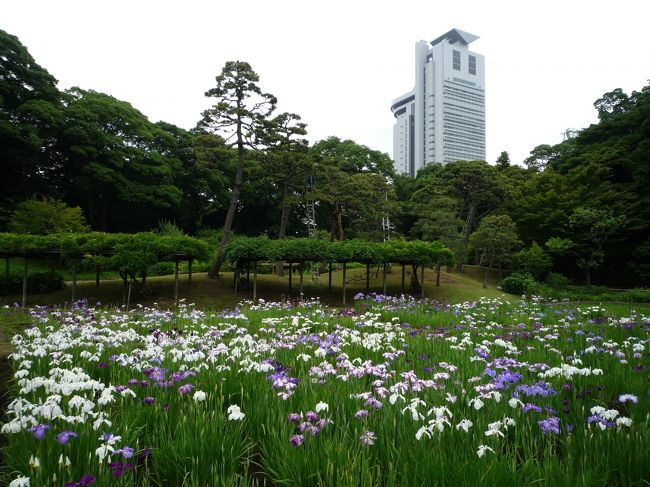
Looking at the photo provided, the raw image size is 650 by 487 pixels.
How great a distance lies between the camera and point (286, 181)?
28.8 meters

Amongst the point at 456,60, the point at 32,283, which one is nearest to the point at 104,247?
the point at 32,283

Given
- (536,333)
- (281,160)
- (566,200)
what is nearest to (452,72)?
(566,200)

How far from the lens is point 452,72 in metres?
104

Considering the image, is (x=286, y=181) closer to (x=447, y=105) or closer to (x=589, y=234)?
(x=589, y=234)

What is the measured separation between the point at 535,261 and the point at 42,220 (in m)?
36.1

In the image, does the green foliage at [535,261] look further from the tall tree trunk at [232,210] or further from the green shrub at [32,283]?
the green shrub at [32,283]

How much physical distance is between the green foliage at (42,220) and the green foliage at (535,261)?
33724 millimetres

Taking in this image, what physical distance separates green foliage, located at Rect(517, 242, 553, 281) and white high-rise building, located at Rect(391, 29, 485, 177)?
6890cm

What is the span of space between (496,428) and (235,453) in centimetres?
181

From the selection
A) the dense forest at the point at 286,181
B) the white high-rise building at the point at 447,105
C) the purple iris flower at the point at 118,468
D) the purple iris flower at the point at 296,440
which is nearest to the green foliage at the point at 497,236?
the dense forest at the point at 286,181

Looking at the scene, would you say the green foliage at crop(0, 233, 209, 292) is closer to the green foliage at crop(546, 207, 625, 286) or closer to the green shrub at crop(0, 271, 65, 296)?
the green shrub at crop(0, 271, 65, 296)

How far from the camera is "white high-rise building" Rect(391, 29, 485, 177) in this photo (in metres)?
102

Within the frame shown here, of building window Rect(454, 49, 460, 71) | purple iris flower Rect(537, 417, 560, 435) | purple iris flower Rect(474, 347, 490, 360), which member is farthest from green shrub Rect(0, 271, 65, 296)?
building window Rect(454, 49, 460, 71)

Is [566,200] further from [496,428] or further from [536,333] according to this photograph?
[496,428]
